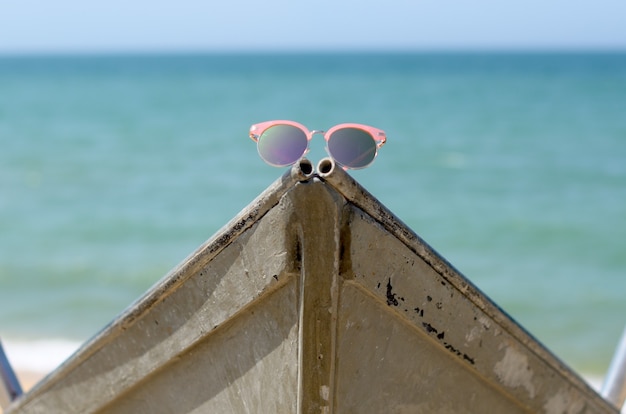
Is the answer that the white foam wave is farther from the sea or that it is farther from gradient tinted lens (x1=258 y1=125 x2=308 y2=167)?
gradient tinted lens (x1=258 y1=125 x2=308 y2=167)

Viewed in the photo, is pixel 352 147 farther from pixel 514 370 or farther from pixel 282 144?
pixel 514 370

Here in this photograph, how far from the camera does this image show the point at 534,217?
1213cm

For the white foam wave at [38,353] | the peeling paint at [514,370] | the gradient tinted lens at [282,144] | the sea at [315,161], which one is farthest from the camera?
the sea at [315,161]

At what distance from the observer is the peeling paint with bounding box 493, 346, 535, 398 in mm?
1728

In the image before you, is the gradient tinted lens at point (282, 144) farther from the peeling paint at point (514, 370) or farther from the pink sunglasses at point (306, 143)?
the peeling paint at point (514, 370)

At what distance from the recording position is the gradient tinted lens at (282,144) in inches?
57.6

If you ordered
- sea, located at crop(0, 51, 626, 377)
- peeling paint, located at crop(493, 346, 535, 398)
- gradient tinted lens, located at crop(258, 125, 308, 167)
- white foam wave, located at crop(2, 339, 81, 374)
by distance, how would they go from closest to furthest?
gradient tinted lens, located at crop(258, 125, 308, 167)
peeling paint, located at crop(493, 346, 535, 398)
white foam wave, located at crop(2, 339, 81, 374)
sea, located at crop(0, 51, 626, 377)

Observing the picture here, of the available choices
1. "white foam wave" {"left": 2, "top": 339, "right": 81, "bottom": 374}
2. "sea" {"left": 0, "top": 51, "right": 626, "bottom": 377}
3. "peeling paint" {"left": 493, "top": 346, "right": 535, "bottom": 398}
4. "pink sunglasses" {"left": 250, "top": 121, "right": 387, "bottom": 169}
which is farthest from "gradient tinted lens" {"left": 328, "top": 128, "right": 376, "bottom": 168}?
"white foam wave" {"left": 2, "top": 339, "right": 81, "bottom": 374}

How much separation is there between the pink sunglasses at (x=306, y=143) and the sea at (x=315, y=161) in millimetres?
2619

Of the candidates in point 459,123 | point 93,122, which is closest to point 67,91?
point 93,122

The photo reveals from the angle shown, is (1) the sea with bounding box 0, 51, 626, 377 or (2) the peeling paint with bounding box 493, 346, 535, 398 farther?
(1) the sea with bounding box 0, 51, 626, 377

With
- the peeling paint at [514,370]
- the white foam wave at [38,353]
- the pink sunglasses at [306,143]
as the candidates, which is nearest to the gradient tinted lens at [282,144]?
the pink sunglasses at [306,143]

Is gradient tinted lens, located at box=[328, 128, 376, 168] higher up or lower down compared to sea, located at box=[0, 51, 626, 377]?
lower down

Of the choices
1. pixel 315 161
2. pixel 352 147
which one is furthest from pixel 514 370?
pixel 315 161
